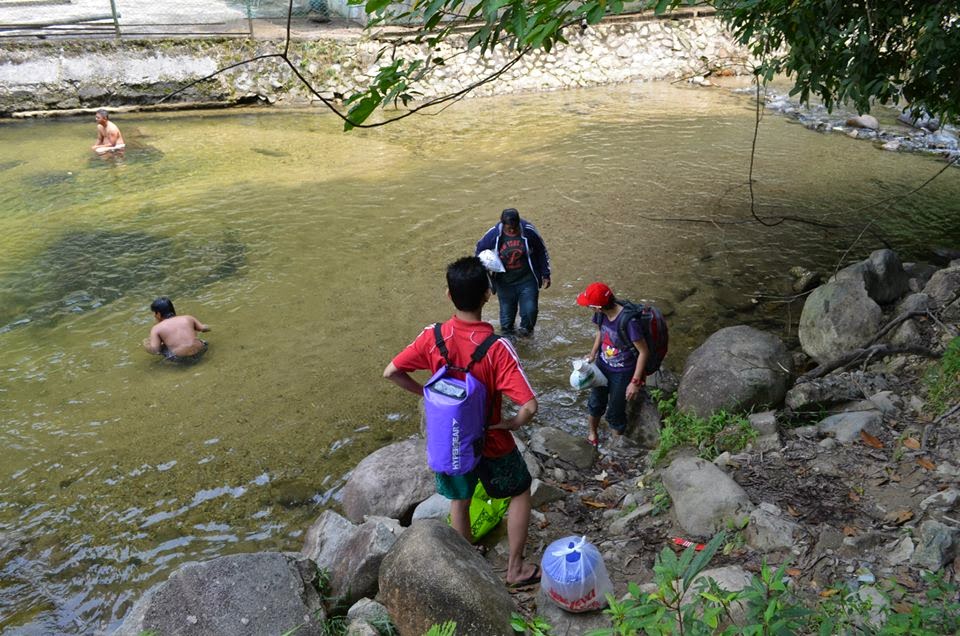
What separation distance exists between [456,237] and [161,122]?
967 cm

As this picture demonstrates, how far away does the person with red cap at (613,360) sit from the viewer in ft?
18.5

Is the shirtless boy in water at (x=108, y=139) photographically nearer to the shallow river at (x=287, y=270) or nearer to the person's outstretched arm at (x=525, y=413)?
the shallow river at (x=287, y=270)

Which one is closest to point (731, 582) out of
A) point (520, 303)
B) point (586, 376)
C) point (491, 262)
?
point (586, 376)

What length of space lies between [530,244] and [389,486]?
315cm

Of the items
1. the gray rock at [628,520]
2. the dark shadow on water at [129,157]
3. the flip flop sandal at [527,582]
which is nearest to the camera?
the flip flop sandal at [527,582]

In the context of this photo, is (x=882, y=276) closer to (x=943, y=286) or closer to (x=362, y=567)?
(x=943, y=286)

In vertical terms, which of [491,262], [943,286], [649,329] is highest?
[491,262]

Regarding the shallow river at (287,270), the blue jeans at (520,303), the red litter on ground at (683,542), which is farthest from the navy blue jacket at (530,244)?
the red litter on ground at (683,542)

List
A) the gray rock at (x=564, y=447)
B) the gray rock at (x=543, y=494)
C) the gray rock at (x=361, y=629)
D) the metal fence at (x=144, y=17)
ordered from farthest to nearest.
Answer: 1. the metal fence at (x=144, y=17)
2. the gray rock at (x=564, y=447)
3. the gray rock at (x=543, y=494)
4. the gray rock at (x=361, y=629)

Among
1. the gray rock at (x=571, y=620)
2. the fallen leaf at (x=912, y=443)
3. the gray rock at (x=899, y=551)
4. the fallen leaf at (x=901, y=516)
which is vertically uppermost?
the gray rock at (x=899, y=551)

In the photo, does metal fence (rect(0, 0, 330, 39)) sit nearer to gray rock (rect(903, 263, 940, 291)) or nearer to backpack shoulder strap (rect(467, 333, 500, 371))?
gray rock (rect(903, 263, 940, 291))

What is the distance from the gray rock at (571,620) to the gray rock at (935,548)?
1578mm

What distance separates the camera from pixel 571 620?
3676mm

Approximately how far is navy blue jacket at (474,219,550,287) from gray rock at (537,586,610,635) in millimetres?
4193
